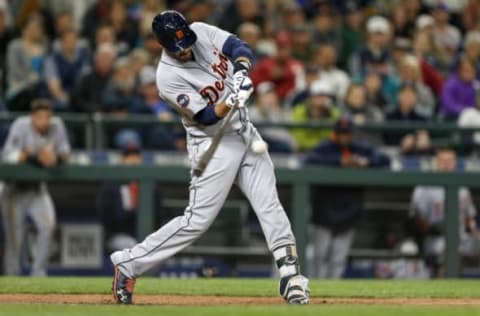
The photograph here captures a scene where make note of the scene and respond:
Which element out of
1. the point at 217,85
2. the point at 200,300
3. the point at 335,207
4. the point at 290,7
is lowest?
the point at 200,300

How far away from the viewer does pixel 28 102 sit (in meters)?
14.1

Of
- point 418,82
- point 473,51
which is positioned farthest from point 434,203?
point 473,51

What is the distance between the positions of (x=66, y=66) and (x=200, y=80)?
637 cm

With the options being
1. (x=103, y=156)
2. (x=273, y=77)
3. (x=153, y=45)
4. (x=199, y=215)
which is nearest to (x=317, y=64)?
(x=273, y=77)

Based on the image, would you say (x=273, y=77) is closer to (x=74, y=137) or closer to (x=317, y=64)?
(x=317, y=64)

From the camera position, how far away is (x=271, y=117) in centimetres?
1410

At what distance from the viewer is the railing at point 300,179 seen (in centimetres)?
1321

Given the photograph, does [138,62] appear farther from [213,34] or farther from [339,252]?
[213,34]

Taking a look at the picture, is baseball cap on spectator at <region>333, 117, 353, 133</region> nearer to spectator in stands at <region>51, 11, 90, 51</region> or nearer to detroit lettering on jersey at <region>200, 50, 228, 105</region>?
spectator in stands at <region>51, 11, 90, 51</region>

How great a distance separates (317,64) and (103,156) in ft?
9.51

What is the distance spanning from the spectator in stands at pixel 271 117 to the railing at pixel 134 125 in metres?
0.26

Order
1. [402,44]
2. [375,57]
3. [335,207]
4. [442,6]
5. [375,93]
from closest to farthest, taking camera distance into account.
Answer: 1. [335,207]
2. [375,93]
3. [375,57]
4. [402,44]
5. [442,6]

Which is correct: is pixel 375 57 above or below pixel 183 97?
above

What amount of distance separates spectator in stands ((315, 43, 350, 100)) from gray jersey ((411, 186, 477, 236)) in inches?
70.6
